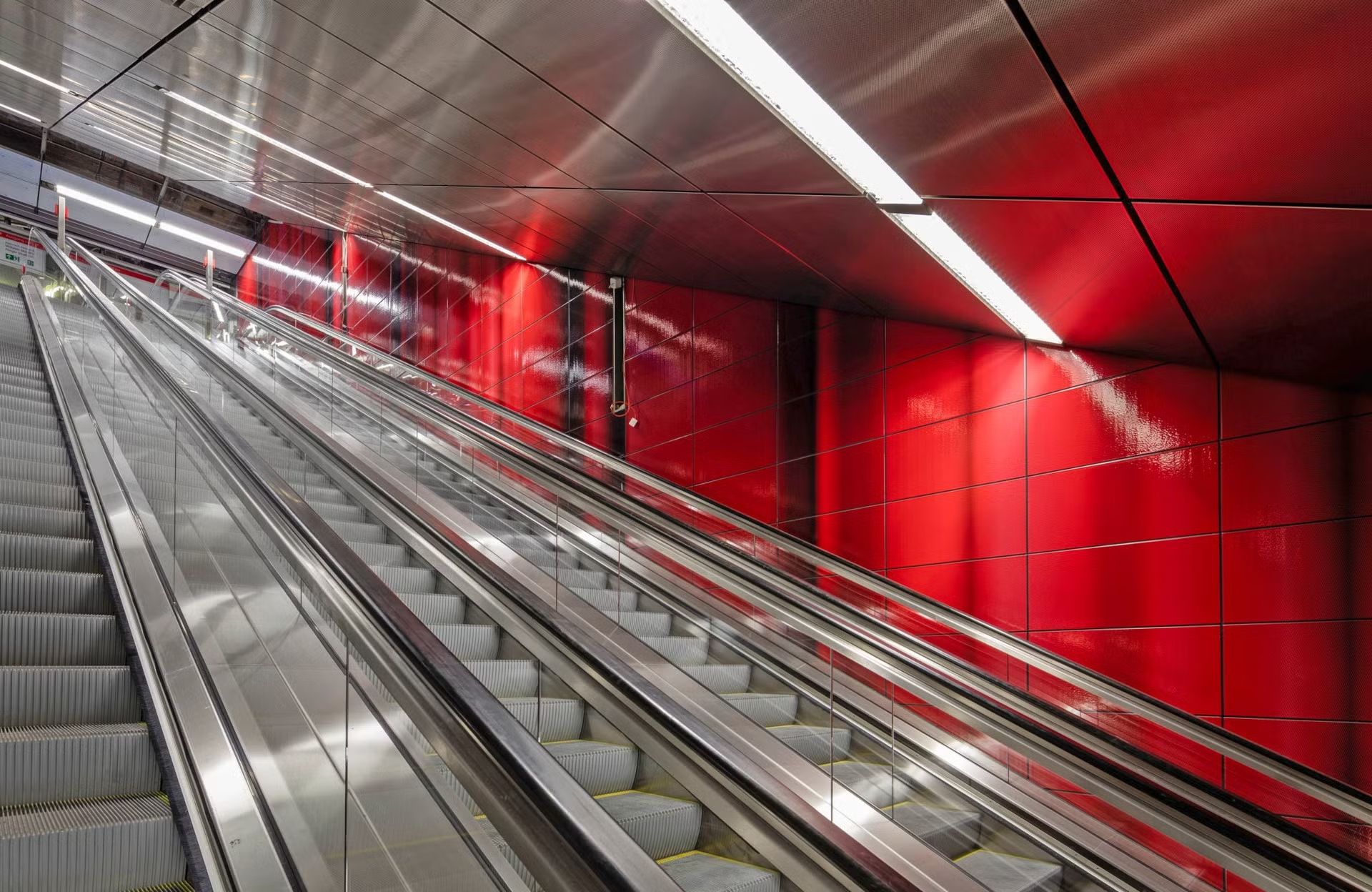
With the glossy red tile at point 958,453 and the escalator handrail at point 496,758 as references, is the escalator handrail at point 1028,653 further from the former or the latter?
the escalator handrail at point 496,758

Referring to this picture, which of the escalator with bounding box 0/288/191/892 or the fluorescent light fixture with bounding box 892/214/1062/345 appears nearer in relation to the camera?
the escalator with bounding box 0/288/191/892

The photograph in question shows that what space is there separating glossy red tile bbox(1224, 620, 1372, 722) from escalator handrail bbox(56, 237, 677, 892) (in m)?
3.74

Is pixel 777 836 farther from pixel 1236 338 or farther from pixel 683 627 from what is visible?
pixel 1236 338

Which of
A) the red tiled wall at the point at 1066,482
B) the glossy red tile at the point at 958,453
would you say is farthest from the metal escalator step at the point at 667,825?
the glossy red tile at the point at 958,453

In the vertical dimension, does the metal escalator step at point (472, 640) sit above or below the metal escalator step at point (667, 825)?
above

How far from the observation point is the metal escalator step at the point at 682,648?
144 inches

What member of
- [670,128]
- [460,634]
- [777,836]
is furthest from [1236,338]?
[460,634]

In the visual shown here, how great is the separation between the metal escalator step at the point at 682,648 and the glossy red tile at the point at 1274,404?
107 inches

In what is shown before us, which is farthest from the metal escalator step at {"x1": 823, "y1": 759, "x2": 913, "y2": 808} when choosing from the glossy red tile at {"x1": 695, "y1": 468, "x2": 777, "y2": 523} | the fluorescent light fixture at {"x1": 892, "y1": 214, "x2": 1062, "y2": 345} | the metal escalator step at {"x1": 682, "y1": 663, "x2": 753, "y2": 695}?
the glossy red tile at {"x1": 695, "y1": 468, "x2": 777, "y2": 523}

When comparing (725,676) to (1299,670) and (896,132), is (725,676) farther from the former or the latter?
(1299,670)

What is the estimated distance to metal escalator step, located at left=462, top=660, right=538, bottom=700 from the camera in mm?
3709

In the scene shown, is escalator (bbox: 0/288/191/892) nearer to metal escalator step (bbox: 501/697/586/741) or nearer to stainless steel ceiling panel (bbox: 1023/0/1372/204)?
metal escalator step (bbox: 501/697/586/741)

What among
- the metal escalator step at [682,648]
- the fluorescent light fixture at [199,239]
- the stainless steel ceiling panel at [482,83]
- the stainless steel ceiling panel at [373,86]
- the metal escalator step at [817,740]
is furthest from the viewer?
the fluorescent light fixture at [199,239]

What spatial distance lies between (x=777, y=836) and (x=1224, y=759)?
1924mm
